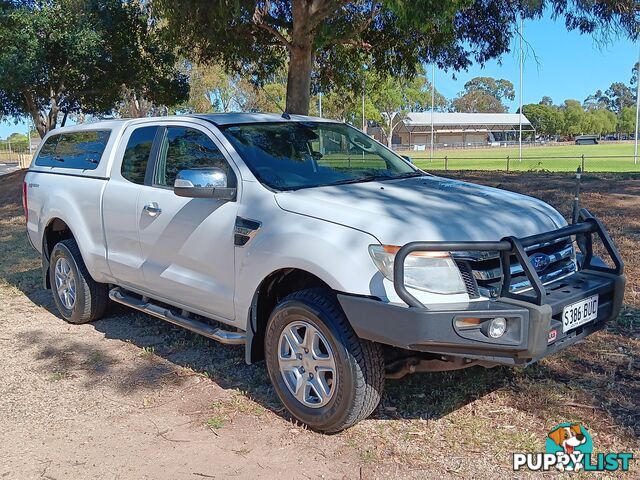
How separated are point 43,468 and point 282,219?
1.95m

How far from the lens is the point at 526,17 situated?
13.3m

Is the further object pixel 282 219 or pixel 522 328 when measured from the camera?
pixel 282 219

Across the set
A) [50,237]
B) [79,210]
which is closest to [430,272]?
[79,210]

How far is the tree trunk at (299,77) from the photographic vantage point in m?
12.6

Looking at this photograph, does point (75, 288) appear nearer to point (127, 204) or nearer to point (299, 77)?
point (127, 204)

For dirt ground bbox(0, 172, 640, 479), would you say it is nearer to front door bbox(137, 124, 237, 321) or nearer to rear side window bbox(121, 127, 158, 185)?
front door bbox(137, 124, 237, 321)

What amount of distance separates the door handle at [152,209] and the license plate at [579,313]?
9.58ft

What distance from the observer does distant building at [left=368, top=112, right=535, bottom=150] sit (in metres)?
103

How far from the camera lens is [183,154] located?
490 centimetres

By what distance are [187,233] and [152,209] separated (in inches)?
19.4

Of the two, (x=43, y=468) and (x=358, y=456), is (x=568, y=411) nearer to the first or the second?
(x=358, y=456)

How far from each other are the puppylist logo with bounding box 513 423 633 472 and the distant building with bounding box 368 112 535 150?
98563 millimetres

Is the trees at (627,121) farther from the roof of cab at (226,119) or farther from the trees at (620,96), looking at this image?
the roof of cab at (226,119)

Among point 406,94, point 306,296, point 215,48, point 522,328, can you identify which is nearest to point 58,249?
point 306,296
